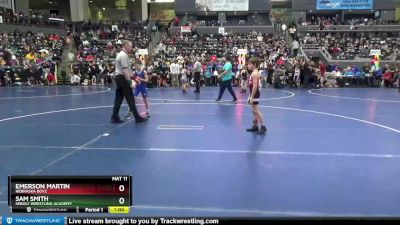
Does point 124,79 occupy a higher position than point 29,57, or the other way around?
point 124,79

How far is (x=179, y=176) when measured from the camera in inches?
199

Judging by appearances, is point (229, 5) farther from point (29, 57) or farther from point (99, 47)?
point (29, 57)

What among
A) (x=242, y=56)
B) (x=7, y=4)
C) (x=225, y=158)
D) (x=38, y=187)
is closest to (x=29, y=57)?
(x=7, y=4)

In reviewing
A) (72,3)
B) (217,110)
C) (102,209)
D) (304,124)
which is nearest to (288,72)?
(217,110)

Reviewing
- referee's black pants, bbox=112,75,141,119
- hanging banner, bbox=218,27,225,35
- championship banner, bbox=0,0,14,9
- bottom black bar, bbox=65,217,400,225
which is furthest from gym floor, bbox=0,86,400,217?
championship banner, bbox=0,0,14,9

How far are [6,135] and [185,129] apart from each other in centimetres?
332

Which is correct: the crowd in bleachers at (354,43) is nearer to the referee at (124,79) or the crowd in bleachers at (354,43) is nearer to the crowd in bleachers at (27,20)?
the crowd in bleachers at (27,20)

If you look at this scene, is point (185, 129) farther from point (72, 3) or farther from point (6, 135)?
point (72, 3)

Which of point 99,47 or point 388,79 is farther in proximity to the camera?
point 99,47

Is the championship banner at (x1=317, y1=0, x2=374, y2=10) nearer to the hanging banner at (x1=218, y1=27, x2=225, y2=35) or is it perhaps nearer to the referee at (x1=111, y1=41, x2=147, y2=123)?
the hanging banner at (x1=218, y1=27, x2=225, y2=35)
